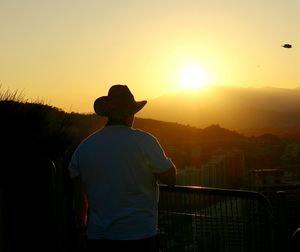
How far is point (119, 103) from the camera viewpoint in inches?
206

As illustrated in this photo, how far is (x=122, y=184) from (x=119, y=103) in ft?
2.09

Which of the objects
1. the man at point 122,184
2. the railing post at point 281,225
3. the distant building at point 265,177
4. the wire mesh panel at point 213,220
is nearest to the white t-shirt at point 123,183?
the man at point 122,184

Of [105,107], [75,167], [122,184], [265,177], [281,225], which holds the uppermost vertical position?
[265,177]

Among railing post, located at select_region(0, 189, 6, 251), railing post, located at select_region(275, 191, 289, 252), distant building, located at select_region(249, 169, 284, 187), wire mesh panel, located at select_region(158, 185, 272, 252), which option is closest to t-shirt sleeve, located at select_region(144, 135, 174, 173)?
wire mesh panel, located at select_region(158, 185, 272, 252)

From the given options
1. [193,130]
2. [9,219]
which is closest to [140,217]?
[9,219]

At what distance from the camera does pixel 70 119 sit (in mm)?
11750

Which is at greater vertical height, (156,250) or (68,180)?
(68,180)

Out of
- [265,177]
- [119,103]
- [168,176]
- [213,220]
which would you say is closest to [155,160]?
[168,176]

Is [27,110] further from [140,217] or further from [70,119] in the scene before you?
[140,217]

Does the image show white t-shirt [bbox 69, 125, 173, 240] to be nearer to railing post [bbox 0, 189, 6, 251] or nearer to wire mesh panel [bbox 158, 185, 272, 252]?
wire mesh panel [bbox 158, 185, 272, 252]

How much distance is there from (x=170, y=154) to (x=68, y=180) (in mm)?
19986

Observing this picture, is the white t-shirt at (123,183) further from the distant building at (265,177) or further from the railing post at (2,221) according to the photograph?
the distant building at (265,177)

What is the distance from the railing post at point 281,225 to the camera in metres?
6.89

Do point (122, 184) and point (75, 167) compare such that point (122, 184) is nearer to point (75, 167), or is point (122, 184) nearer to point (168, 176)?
point (168, 176)
